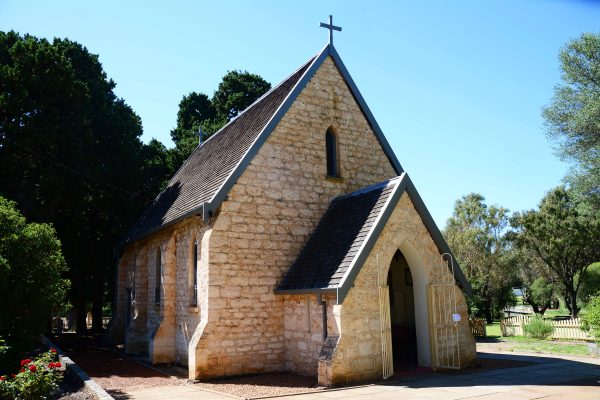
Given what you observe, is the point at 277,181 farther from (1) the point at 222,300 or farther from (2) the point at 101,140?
(2) the point at 101,140

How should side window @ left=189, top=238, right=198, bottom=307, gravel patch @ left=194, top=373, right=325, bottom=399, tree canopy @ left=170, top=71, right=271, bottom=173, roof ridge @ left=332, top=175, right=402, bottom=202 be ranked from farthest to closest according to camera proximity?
1. tree canopy @ left=170, top=71, right=271, bottom=173
2. side window @ left=189, top=238, right=198, bottom=307
3. roof ridge @ left=332, top=175, right=402, bottom=202
4. gravel patch @ left=194, top=373, right=325, bottom=399

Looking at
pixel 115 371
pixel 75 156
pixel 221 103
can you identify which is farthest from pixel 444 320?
pixel 221 103

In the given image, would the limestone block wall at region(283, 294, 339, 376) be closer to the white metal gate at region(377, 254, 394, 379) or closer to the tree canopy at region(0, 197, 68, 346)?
the white metal gate at region(377, 254, 394, 379)

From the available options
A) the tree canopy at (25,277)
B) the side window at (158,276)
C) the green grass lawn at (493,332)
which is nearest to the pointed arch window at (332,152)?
the side window at (158,276)

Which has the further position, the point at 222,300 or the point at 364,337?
the point at 222,300

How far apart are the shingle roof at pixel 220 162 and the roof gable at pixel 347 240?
3.24 m

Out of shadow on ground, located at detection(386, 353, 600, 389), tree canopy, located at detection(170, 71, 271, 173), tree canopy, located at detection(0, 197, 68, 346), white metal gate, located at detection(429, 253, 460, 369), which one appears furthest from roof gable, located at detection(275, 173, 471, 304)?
tree canopy, located at detection(170, 71, 271, 173)

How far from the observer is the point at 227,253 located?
43.3ft

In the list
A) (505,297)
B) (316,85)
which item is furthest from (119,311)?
(505,297)

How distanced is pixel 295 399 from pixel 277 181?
6.61 metres

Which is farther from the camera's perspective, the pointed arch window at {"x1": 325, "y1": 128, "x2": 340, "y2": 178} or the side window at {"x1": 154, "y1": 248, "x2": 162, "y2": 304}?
the side window at {"x1": 154, "y1": 248, "x2": 162, "y2": 304}

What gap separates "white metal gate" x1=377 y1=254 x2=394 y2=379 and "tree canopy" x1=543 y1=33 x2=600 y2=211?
45.1 ft

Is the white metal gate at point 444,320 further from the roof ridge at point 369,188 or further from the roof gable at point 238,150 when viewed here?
the roof gable at point 238,150

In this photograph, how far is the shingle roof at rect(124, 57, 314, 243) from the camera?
48.4 feet
